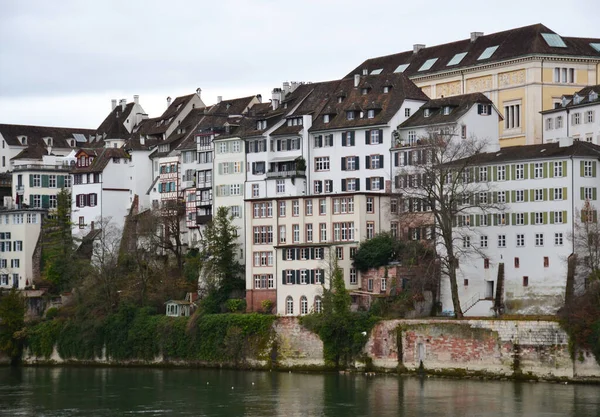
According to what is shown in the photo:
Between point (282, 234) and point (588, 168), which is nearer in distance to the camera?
point (588, 168)

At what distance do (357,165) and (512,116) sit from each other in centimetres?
1363

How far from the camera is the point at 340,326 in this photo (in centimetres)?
9369

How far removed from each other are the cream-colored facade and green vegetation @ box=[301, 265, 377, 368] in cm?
2419

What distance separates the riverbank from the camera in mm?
84438

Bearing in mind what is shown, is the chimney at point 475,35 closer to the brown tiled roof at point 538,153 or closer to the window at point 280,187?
the window at point 280,187

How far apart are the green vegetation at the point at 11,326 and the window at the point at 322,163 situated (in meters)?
24.2

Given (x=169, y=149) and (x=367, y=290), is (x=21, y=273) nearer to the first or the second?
(x=169, y=149)

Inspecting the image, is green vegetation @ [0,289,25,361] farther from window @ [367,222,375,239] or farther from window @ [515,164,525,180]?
window @ [515,164,525,180]

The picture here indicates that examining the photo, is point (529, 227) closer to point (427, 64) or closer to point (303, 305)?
point (303, 305)

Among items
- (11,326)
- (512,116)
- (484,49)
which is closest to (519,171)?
(512,116)

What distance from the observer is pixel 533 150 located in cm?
9531

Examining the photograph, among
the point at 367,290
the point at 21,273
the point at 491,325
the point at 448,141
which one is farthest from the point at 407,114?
the point at 21,273

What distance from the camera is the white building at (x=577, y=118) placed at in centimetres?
10456

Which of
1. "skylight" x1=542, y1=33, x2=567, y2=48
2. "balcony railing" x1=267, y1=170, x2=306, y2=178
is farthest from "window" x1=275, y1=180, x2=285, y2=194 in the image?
"skylight" x1=542, y1=33, x2=567, y2=48
